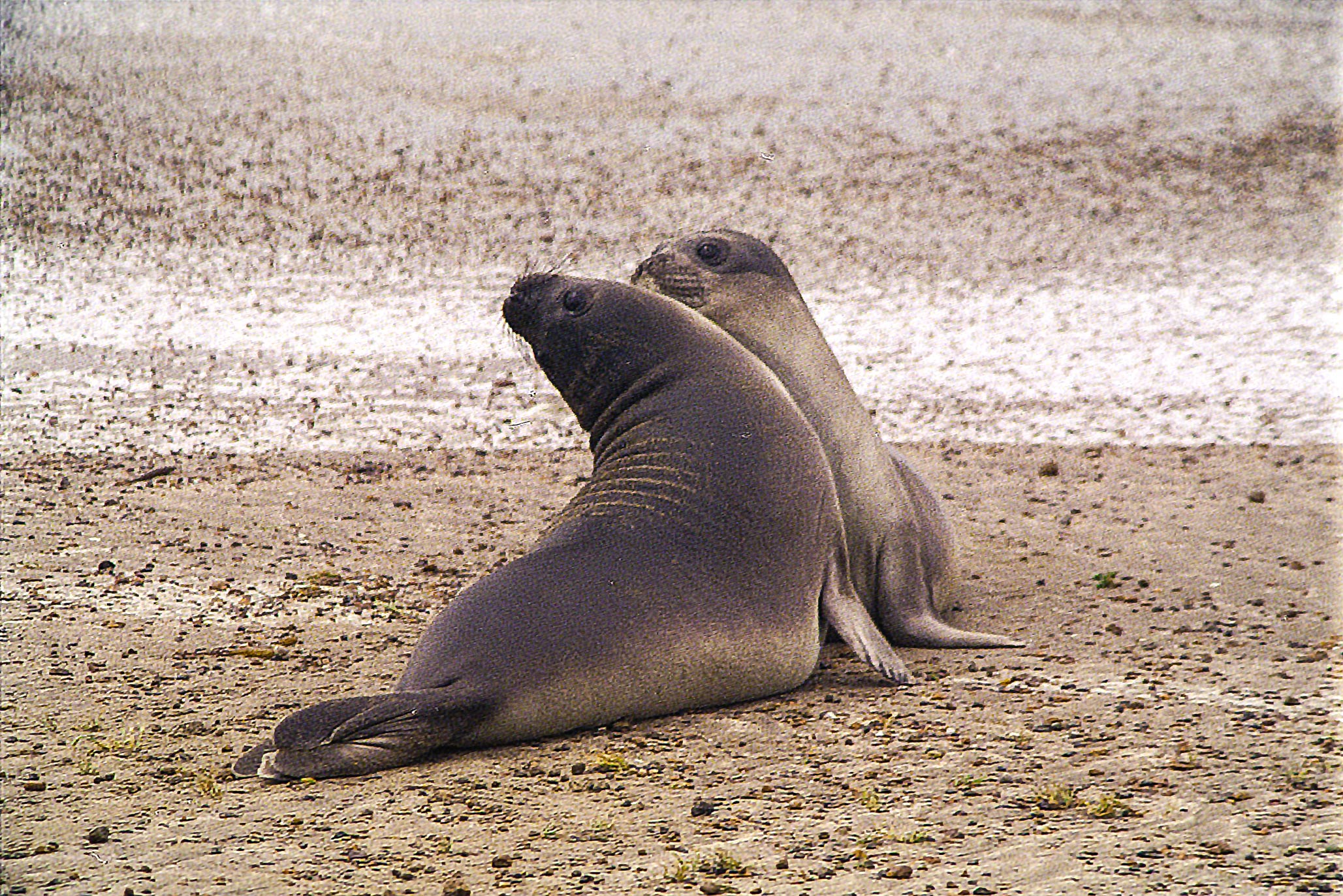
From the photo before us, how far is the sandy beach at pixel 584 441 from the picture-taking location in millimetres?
3982

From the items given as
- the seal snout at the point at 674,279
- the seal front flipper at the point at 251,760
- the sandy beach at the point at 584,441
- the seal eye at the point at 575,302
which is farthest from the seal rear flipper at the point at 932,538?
the seal front flipper at the point at 251,760

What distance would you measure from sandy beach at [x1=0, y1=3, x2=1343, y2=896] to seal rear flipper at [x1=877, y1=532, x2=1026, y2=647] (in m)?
0.12

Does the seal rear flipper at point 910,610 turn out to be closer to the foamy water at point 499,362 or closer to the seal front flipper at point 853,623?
the seal front flipper at point 853,623

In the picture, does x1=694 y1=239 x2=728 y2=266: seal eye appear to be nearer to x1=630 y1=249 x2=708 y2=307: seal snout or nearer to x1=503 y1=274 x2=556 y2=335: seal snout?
x1=630 y1=249 x2=708 y2=307: seal snout

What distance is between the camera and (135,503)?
7.64 metres

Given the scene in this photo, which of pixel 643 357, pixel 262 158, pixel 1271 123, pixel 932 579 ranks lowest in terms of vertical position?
pixel 932 579

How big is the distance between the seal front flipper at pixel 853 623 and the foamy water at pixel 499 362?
13.4 ft

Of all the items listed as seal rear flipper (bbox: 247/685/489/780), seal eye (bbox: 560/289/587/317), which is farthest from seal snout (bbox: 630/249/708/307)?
seal rear flipper (bbox: 247/685/489/780)

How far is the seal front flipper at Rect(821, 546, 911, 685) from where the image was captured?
5.19 metres

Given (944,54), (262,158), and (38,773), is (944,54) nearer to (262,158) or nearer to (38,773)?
(262,158)

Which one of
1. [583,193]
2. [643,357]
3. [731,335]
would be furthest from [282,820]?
[583,193]

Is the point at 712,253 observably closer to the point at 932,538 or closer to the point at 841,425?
the point at 841,425

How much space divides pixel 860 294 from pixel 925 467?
4.60 meters

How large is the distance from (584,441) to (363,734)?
5.10 m
